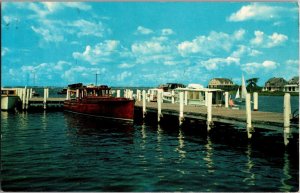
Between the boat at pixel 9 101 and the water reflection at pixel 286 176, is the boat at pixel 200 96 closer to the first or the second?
the water reflection at pixel 286 176

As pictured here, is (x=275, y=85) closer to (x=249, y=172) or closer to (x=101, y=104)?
(x=101, y=104)

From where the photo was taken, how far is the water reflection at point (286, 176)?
12.8m

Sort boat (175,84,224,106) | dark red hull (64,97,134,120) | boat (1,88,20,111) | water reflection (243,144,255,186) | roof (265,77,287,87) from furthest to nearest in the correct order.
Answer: roof (265,77,287,87)
boat (1,88,20,111)
boat (175,84,224,106)
dark red hull (64,97,134,120)
water reflection (243,144,255,186)

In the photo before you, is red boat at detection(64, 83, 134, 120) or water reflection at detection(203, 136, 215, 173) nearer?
water reflection at detection(203, 136, 215, 173)

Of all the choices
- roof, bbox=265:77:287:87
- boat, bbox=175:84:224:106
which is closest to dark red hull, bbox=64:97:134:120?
boat, bbox=175:84:224:106

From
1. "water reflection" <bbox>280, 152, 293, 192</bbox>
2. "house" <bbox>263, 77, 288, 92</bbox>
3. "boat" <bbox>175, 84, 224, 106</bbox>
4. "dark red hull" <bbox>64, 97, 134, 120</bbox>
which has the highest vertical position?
"house" <bbox>263, 77, 288, 92</bbox>

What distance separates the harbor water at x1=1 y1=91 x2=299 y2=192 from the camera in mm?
13164

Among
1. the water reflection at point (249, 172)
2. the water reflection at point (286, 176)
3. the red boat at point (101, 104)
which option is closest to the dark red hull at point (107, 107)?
the red boat at point (101, 104)

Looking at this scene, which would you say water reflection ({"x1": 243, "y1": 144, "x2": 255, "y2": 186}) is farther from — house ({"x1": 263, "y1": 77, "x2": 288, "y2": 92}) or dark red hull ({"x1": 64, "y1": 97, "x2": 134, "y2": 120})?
house ({"x1": 263, "y1": 77, "x2": 288, "y2": 92})

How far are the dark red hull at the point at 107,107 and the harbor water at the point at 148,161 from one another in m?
6.93

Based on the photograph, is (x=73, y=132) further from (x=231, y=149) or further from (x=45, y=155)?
(x=231, y=149)

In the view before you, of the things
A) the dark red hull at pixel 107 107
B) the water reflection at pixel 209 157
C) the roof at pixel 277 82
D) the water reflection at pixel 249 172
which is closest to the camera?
the water reflection at pixel 249 172

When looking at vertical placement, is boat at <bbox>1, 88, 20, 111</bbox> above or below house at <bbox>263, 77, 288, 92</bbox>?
below

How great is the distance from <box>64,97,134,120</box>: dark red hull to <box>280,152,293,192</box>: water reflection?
691 inches
